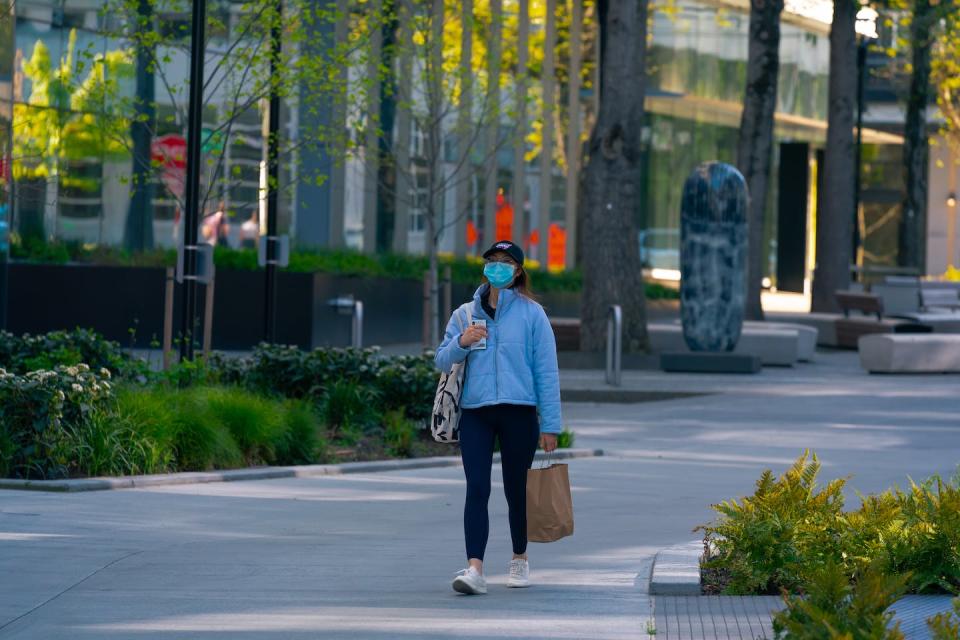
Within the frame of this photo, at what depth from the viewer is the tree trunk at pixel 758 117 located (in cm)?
3212

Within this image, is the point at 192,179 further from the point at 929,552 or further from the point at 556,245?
the point at 556,245

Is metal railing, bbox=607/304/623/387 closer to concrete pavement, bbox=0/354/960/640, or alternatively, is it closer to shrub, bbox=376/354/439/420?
concrete pavement, bbox=0/354/960/640

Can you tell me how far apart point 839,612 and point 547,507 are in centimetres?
305

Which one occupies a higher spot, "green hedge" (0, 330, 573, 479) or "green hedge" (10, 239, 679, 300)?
"green hedge" (10, 239, 679, 300)

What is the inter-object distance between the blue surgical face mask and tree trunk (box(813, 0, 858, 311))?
30135mm

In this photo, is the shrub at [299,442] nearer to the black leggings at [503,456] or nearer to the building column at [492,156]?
the black leggings at [503,456]

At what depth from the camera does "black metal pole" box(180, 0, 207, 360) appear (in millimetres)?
16891

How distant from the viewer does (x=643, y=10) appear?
2744 centimetres

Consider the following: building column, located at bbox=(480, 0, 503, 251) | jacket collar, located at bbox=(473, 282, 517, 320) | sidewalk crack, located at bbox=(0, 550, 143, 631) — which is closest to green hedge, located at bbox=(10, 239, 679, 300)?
building column, located at bbox=(480, 0, 503, 251)

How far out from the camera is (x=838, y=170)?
38375 millimetres

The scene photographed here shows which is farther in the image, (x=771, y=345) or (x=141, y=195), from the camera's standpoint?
(x=141, y=195)

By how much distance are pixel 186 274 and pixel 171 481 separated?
4650mm

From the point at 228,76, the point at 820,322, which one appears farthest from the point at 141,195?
the point at 820,322

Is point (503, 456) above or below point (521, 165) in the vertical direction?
below
